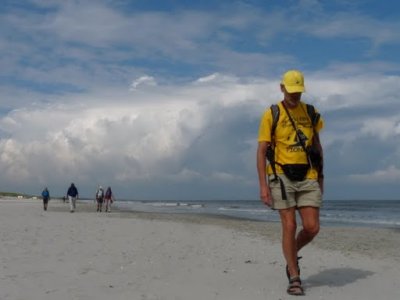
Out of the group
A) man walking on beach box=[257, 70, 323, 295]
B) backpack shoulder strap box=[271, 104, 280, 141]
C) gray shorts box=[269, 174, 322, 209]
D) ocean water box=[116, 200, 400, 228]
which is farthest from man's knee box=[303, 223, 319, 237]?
ocean water box=[116, 200, 400, 228]

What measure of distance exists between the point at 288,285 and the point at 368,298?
2.78ft

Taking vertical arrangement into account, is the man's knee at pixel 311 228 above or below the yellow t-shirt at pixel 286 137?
below

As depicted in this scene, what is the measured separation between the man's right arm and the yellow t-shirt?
0.32 feet

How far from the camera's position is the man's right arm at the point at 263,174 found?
5766 mm

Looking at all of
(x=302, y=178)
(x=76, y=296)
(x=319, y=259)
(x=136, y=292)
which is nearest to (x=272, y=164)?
(x=302, y=178)

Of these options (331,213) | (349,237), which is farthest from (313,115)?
(331,213)

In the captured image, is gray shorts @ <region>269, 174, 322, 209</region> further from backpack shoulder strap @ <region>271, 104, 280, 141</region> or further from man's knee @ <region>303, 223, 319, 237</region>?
backpack shoulder strap @ <region>271, 104, 280, 141</region>

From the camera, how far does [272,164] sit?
586 centimetres

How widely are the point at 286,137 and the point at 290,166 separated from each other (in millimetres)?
315

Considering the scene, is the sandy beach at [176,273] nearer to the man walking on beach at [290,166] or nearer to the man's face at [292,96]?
the man walking on beach at [290,166]

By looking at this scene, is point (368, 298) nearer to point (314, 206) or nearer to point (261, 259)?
point (314, 206)

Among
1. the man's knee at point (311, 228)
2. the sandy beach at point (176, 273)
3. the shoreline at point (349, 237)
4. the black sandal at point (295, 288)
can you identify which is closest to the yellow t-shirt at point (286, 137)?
the man's knee at point (311, 228)

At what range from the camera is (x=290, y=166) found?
5781 millimetres

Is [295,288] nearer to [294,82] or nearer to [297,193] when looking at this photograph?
[297,193]
